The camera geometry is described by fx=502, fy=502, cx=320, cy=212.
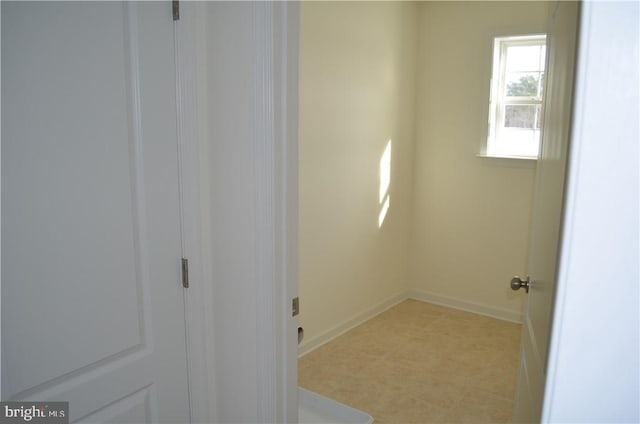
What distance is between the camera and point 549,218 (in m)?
1.09

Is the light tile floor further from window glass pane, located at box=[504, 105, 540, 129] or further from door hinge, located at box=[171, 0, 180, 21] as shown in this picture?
door hinge, located at box=[171, 0, 180, 21]

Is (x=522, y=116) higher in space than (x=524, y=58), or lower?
lower

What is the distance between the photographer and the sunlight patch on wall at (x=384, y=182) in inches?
154

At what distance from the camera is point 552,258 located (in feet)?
3.22

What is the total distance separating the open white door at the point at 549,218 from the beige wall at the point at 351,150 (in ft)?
6.10

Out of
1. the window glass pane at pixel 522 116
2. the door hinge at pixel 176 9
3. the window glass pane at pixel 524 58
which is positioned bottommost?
the window glass pane at pixel 522 116

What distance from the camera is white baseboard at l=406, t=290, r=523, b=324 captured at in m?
3.97

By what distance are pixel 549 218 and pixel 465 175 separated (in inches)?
119

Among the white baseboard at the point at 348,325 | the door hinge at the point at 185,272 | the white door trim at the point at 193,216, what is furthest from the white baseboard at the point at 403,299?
the door hinge at the point at 185,272

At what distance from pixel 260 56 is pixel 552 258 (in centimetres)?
86

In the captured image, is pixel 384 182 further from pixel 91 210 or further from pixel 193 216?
pixel 91 210

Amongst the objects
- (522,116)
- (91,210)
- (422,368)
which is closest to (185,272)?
(91,210)

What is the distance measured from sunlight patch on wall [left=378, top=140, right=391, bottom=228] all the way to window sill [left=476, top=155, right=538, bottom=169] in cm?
70

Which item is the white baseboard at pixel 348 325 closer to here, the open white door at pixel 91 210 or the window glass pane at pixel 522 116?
the window glass pane at pixel 522 116
